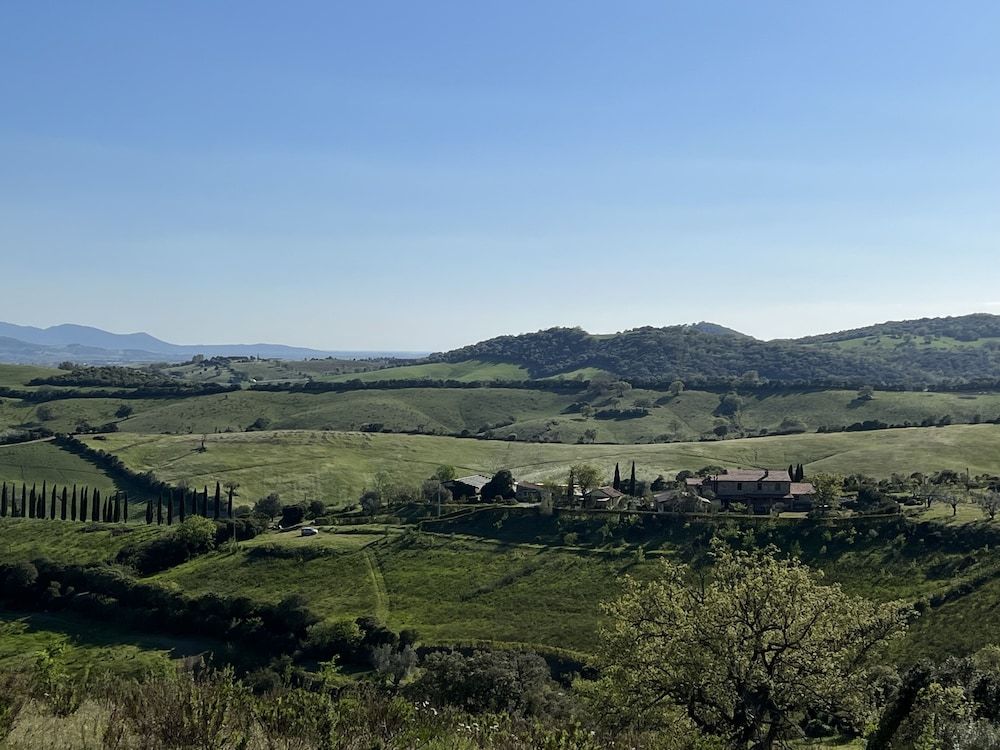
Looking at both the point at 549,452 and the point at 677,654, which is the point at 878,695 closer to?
the point at 677,654

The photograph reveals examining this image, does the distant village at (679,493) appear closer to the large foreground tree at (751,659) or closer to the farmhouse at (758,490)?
the farmhouse at (758,490)

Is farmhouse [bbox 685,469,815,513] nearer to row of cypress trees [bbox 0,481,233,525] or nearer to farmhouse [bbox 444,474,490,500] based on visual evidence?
farmhouse [bbox 444,474,490,500]

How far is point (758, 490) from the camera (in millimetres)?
108875

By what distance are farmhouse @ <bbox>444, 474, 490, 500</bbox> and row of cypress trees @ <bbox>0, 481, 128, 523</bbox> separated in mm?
47260

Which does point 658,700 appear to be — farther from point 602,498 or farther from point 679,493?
point 602,498

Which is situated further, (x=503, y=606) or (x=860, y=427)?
(x=860, y=427)

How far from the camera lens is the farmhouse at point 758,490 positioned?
351 ft

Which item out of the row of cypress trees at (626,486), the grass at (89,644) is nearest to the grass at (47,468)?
the grass at (89,644)

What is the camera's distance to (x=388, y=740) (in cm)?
1867

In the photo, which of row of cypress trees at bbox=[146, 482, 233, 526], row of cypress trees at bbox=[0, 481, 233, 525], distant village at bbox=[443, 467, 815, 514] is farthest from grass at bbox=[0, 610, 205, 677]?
distant village at bbox=[443, 467, 815, 514]

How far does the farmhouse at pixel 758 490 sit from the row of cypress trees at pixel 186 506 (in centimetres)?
6981

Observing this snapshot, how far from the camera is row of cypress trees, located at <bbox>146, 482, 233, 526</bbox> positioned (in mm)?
113812

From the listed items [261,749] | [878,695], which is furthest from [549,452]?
[261,749]

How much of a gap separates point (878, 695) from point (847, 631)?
46.1 ft
